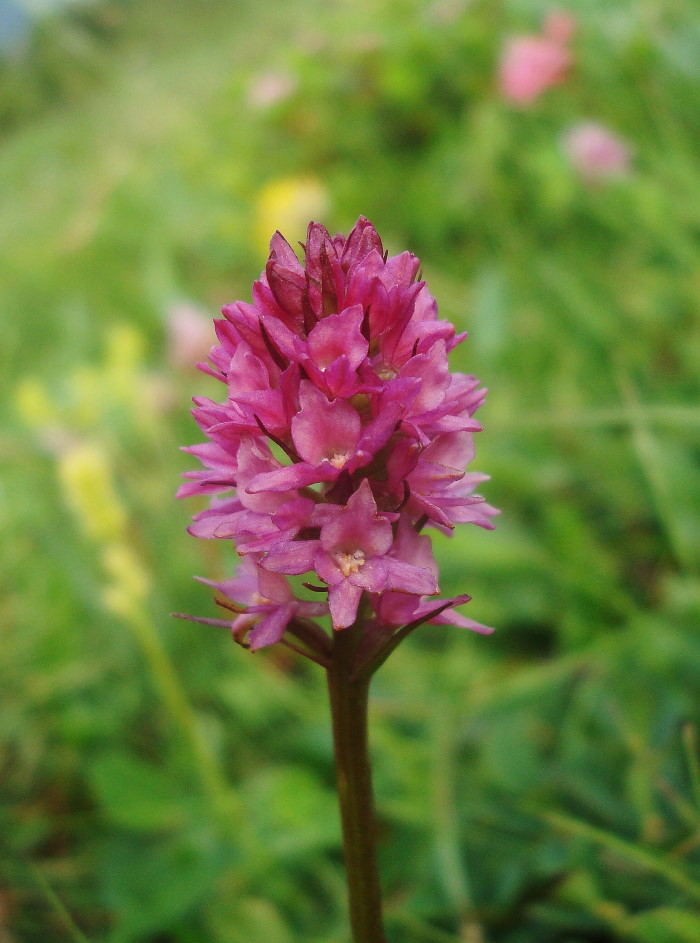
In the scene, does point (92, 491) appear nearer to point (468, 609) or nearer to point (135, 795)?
point (135, 795)

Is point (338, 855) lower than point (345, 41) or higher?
lower

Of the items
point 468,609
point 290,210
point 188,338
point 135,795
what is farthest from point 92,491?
point 290,210

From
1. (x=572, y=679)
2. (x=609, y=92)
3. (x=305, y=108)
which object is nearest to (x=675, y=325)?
(x=609, y=92)

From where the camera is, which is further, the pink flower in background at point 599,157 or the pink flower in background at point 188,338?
the pink flower in background at point 188,338

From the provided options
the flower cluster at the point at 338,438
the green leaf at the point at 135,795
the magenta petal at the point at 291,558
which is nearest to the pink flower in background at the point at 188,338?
the green leaf at the point at 135,795

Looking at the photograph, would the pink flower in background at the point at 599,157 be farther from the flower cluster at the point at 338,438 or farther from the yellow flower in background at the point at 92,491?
the flower cluster at the point at 338,438

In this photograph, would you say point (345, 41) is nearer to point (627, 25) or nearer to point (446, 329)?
point (627, 25)
